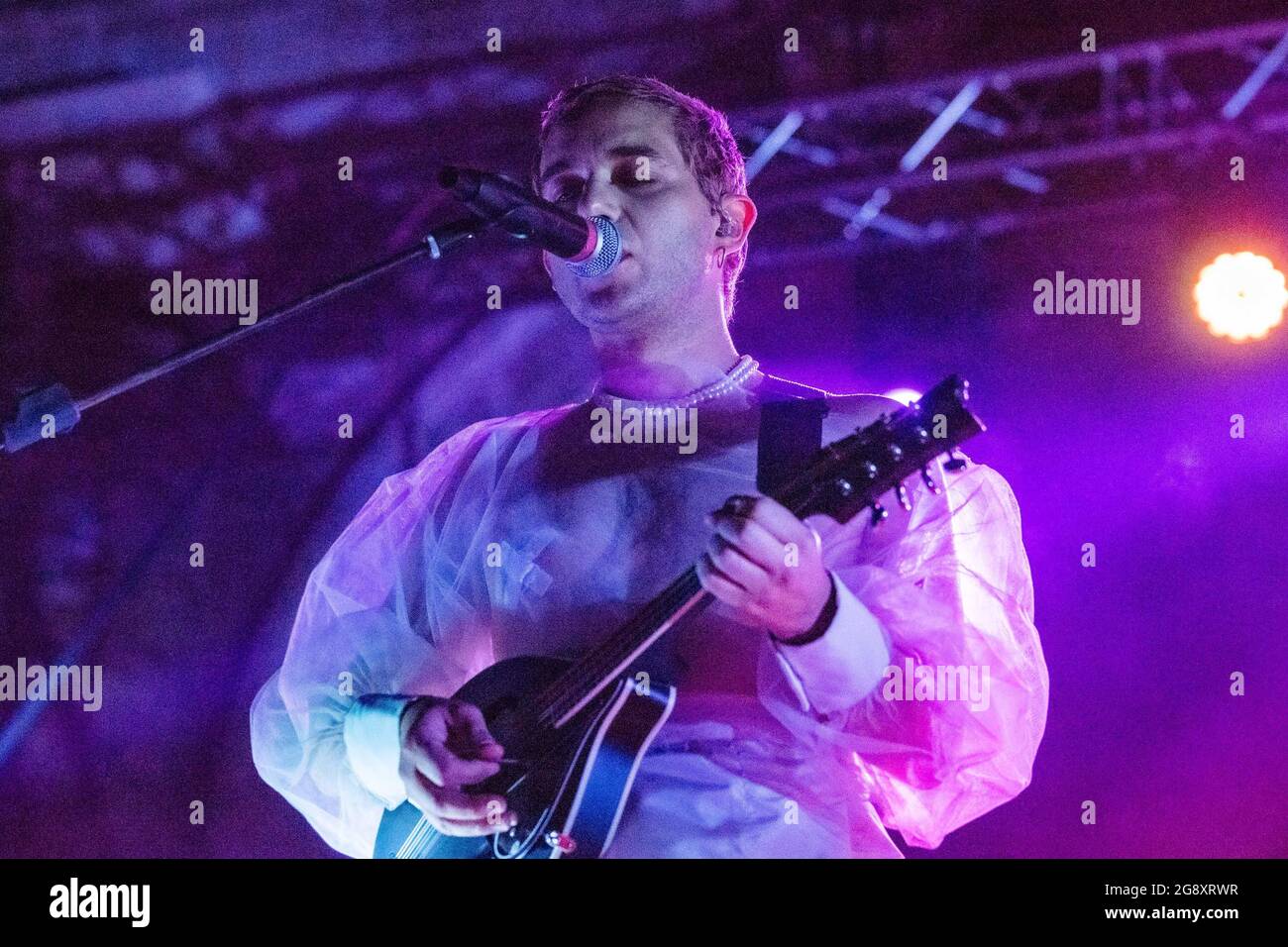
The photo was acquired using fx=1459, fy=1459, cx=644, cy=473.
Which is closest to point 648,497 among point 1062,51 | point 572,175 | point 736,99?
point 572,175

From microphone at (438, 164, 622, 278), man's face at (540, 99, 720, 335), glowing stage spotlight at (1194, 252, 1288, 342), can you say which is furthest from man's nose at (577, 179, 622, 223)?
glowing stage spotlight at (1194, 252, 1288, 342)

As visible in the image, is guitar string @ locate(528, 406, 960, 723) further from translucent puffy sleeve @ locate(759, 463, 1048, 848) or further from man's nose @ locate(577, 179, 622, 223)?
man's nose @ locate(577, 179, 622, 223)

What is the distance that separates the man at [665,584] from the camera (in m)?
2.22

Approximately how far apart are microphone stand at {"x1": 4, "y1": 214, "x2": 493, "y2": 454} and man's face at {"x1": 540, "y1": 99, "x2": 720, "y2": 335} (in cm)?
52

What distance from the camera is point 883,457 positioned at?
82.7 inches

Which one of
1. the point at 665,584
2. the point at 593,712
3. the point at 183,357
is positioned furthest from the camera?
the point at 665,584

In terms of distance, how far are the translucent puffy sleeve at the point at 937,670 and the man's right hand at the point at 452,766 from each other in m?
0.45

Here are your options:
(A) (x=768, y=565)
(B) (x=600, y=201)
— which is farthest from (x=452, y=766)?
(B) (x=600, y=201)

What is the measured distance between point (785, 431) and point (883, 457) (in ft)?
0.92

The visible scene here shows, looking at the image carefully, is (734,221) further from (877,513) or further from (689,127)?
(877,513)

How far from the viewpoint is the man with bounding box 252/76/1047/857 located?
7.29ft

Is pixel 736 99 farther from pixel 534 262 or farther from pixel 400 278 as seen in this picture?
pixel 400 278

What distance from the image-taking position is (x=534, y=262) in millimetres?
2762
